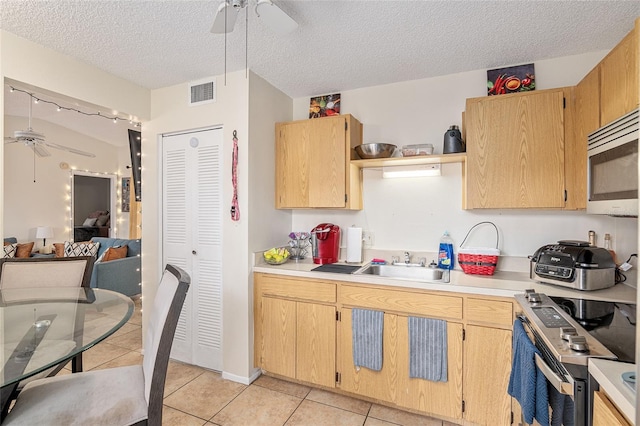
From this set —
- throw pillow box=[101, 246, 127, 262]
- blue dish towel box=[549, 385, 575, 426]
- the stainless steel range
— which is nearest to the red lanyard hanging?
the stainless steel range

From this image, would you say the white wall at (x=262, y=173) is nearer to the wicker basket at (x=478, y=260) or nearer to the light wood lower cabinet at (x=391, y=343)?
the light wood lower cabinet at (x=391, y=343)

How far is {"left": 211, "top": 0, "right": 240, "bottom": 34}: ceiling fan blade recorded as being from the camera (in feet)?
4.57

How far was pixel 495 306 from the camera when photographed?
1.83 m

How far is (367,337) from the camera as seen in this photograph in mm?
2113

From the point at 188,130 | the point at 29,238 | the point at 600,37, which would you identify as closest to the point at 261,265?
the point at 188,130

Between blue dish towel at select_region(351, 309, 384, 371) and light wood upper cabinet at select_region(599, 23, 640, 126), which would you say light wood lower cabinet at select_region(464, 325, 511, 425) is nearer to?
blue dish towel at select_region(351, 309, 384, 371)

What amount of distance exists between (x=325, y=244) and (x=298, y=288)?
50 cm

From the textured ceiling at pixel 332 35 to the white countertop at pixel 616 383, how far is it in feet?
5.75

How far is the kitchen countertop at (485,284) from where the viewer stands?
66.4 inches

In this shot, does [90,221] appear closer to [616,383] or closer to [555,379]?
[555,379]

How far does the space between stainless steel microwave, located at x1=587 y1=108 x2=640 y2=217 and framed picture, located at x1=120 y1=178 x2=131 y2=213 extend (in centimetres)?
750

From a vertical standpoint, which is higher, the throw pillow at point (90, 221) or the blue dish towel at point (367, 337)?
the throw pillow at point (90, 221)

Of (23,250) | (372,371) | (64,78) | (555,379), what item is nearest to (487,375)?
(372,371)

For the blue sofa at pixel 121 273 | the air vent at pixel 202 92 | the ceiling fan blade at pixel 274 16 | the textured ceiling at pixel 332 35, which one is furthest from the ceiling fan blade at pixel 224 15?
the blue sofa at pixel 121 273
